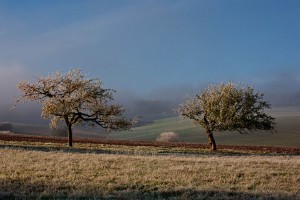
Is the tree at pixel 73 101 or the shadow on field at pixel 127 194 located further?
the tree at pixel 73 101

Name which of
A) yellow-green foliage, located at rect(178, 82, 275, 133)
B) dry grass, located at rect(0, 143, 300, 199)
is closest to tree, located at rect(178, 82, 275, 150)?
yellow-green foliage, located at rect(178, 82, 275, 133)

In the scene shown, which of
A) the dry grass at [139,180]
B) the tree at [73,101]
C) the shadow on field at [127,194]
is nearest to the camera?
the shadow on field at [127,194]

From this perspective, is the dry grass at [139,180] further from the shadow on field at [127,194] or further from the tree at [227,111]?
the tree at [227,111]

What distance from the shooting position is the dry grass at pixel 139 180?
1781cm

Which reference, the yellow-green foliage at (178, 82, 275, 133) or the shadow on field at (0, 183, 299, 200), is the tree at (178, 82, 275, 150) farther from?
the shadow on field at (0, 183, 299, 200)

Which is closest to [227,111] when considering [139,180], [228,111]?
[228,111]

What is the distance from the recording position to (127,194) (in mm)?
17703

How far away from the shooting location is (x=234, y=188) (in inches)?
777

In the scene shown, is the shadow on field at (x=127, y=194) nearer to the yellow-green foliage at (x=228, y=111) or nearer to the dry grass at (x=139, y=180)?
the dry grass at (x=139, y=180)

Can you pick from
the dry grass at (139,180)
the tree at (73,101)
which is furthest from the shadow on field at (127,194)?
the tree at (73,101)

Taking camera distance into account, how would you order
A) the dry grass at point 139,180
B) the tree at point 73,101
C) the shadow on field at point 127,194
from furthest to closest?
1. the tree at point 73,101
2. the dry grass at point 139,180
3. the shadow on field at point 127,194

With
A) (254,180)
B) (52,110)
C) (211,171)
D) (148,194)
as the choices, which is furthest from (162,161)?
(52,110)

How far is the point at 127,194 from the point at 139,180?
3.12 metres

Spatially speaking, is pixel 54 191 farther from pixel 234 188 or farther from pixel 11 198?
pixel 234 188
